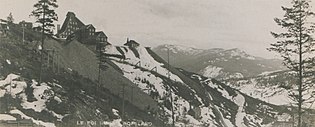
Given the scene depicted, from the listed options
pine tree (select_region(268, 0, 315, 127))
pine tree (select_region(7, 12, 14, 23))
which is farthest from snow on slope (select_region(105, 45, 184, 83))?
pine tree (select_region(268, 0, 315, 127))

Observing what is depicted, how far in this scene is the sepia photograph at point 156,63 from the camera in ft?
13.3

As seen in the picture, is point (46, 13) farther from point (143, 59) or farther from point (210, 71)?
point (210, 71)

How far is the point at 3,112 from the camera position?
398 centimetres

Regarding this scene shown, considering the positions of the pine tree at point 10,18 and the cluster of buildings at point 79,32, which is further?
the cluster of buildings at point 79,32

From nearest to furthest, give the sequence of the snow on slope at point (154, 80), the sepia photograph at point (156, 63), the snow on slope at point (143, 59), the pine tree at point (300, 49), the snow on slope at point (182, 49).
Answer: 1. the sepia photograph at point (156, 63)
2. the snow on slope at point (182, 49)
3. the snow on slope at point (143, 59)
4. the pine tree at point (300, 49)
5. the snow on slope at point (154, 80)

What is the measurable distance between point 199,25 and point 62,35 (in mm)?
1345

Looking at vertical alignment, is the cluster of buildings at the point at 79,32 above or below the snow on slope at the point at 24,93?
above

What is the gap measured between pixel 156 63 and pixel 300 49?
57.0 inches

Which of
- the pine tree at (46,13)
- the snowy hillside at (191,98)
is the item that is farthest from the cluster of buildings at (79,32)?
the snowy hillside at (191,98)

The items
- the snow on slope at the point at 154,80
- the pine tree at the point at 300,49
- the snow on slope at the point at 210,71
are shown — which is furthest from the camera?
the snow on slope at the point at 154,80

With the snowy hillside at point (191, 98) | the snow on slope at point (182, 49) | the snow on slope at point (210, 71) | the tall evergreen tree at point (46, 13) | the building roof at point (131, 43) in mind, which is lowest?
the snowy hillside at point (191, 98)

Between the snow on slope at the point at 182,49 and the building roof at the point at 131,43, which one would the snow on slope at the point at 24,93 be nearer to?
the building roof at the point at 131,43

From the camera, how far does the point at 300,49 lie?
4.95 meters

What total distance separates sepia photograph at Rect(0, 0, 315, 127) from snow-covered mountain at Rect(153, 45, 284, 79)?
0.01 meters
